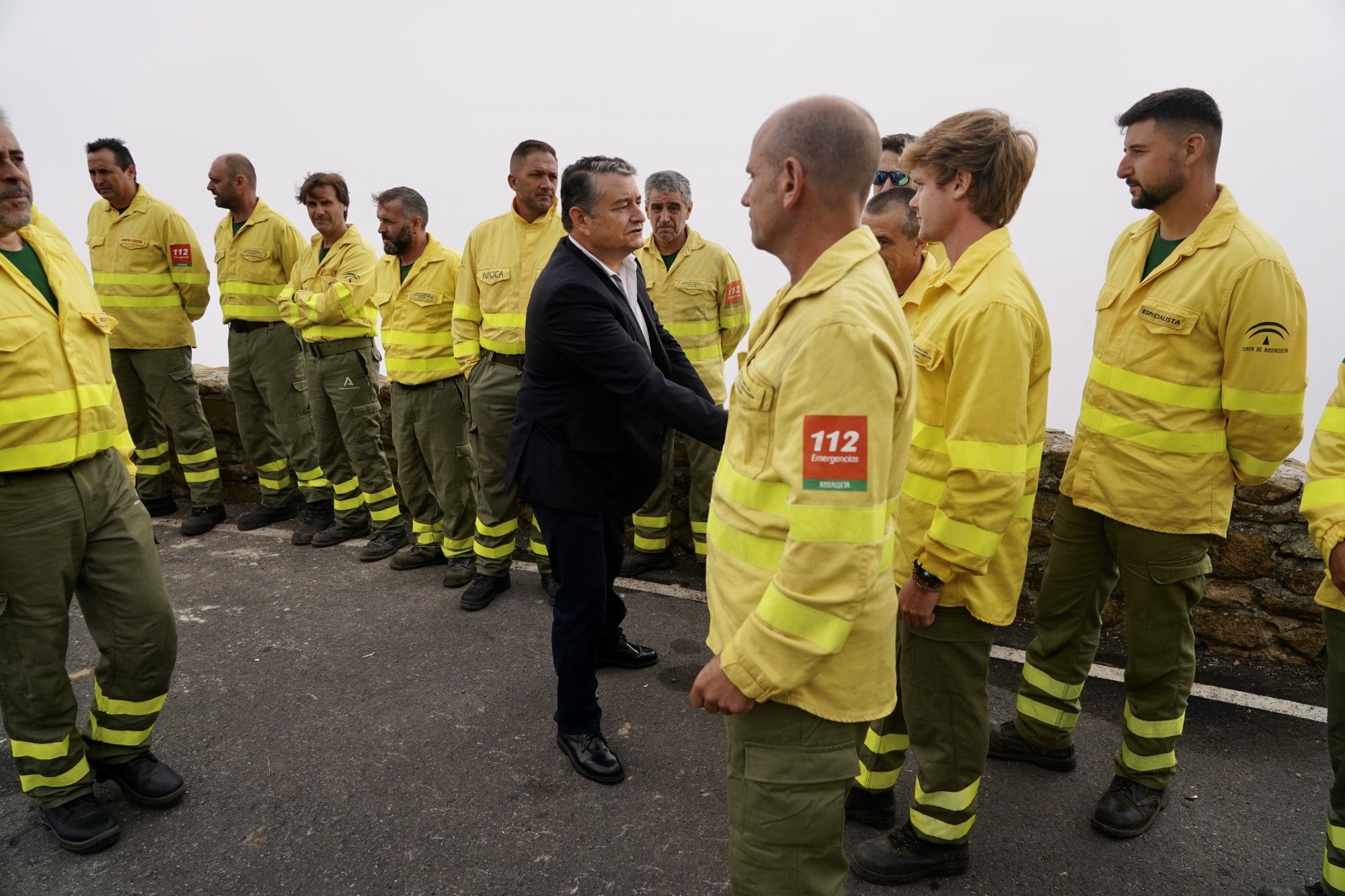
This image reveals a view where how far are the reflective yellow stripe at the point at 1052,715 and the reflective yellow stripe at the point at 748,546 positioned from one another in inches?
79.1

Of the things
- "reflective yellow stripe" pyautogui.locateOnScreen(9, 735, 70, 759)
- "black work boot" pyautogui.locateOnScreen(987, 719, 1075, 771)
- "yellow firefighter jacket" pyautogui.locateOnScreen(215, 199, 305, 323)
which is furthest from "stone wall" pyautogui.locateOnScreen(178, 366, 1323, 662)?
"yellow firefighter jacket" pyautogui.locateOnScreen(215, 199, 305, 323)

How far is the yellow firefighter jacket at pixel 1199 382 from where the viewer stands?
2.53m

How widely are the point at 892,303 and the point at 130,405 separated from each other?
634 centimetres

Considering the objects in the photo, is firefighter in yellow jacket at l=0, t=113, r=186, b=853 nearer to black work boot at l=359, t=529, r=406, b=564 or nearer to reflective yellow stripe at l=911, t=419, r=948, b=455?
black work boot at l=359, t=529, r=406, b=564

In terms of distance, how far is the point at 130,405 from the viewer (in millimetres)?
6016

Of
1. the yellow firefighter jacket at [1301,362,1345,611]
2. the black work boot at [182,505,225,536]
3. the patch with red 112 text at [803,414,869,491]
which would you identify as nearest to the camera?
the patch with red 112 text at [803,414,869,491]

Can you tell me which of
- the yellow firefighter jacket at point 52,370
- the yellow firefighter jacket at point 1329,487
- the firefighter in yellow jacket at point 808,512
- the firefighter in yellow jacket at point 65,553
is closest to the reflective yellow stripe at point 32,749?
the firefighter in yellow jacket at point 65,553

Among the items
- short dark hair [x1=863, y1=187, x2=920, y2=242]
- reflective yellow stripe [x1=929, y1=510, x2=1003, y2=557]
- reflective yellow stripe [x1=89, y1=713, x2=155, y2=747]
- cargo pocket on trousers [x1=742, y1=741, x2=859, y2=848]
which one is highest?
short dark hair [x1=863, y1=187, x2=920, y2=242]

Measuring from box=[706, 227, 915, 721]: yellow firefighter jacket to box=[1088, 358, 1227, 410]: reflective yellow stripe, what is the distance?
1502 millimetres

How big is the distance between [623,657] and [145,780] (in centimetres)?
A: 198

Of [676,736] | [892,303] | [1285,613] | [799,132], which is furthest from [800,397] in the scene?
[1285,613]

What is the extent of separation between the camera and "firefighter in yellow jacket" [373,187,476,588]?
5047 mm

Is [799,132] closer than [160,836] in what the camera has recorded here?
Yes

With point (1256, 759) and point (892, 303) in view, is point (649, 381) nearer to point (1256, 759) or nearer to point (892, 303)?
point (892, 303)
